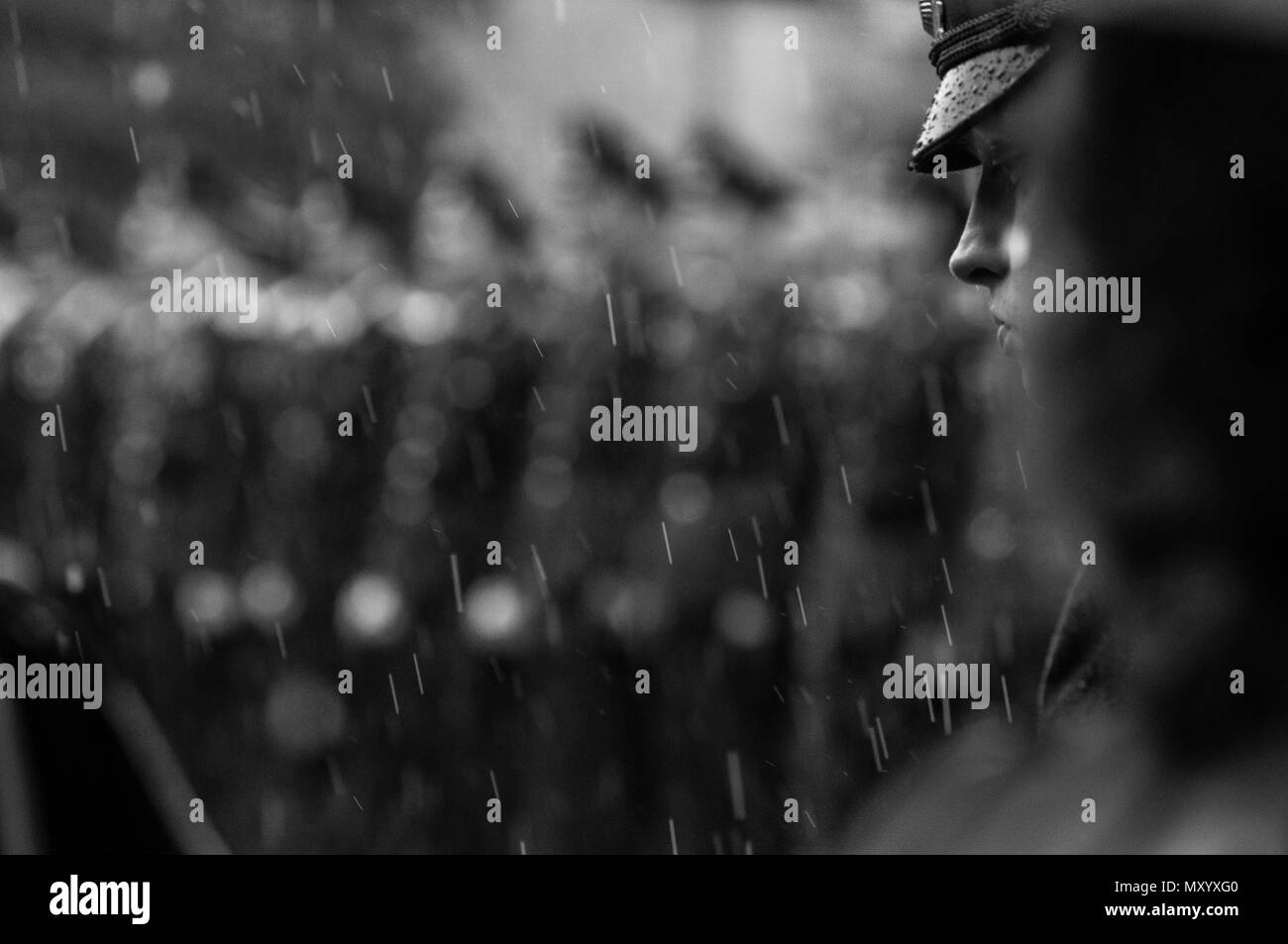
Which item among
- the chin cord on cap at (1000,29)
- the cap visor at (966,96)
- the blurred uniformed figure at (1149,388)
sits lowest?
the blurred uniformed figure at (1149,388)

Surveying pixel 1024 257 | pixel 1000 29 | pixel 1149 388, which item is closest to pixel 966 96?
pixel 1000 29

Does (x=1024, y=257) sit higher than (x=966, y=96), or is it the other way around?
(x=966, y=96)

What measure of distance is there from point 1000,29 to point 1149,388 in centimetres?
43

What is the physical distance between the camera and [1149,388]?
137 centimetres

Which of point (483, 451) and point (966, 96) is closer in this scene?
point (966, 96)

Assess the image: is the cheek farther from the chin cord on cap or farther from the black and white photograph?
the black and white photograph

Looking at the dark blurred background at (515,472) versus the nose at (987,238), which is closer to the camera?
the nose at (987,238)

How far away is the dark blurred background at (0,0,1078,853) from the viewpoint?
253 cm

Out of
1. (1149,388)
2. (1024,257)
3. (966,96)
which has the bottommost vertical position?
(1149,388)

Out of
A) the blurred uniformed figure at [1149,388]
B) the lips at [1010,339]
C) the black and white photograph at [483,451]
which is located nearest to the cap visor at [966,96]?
the blurred uniformed figure at [1149,388]

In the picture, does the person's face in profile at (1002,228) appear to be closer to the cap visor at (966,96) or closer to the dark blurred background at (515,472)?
the cap visor at (966,96)

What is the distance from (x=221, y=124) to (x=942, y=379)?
1700 millimetres

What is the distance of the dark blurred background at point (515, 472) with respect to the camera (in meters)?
2.53

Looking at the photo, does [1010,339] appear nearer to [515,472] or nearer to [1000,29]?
[1000,29]
